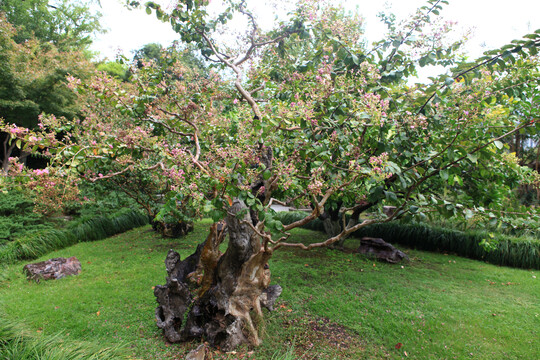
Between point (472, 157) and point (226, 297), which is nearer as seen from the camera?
point (472, 157)

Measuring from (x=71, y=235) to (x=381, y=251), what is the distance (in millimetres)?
7197

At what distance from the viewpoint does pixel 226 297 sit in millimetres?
2904

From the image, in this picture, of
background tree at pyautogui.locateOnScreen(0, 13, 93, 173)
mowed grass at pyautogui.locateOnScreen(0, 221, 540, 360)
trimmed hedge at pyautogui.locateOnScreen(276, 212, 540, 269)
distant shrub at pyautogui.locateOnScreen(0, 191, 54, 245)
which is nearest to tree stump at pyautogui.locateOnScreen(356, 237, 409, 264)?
mowed grass at pyautogui.locateOnScreen(0, 221, 540, 360)

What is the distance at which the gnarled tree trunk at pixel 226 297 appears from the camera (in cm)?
280

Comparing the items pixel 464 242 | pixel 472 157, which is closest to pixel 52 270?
pixel 472 157

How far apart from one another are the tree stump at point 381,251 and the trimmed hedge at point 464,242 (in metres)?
1.08

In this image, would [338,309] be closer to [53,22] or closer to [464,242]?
[464,242]

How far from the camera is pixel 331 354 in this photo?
8.94 feet

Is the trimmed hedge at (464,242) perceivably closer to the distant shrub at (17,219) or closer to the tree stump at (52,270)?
the tree stump at (52,270)

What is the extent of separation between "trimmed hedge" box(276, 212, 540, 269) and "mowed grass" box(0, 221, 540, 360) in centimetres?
40

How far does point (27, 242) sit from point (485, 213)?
774cm

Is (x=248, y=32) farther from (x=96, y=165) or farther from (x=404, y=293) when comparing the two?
(x=404, y=293)

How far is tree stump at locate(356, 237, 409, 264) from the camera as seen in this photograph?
607cm

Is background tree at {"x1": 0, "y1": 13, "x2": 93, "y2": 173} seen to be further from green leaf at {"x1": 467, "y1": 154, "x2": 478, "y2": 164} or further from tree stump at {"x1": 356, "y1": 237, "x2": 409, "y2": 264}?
green leaf at {"x1": 467, "y1": 154, "x2": 478, "y2": 164}
